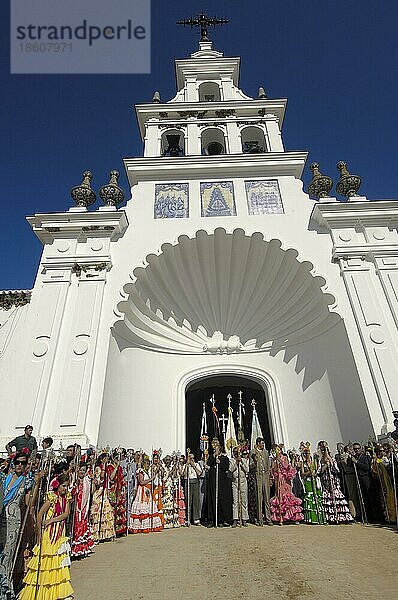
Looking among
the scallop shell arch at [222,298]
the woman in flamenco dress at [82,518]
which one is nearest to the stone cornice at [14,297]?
the scallop shell arch at [222,298]

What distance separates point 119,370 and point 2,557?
6.10m

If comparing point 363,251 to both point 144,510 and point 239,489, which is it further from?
point 144,510

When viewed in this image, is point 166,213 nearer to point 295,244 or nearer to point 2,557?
point 295,244

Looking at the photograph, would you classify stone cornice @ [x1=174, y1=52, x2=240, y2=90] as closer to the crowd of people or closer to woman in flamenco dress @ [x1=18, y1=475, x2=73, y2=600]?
the crowd of people

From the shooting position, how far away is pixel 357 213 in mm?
9695

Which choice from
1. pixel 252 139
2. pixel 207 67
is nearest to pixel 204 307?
pixel 252 139

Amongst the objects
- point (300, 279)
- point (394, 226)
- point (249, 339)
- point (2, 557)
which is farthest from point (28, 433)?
point (394, 226)

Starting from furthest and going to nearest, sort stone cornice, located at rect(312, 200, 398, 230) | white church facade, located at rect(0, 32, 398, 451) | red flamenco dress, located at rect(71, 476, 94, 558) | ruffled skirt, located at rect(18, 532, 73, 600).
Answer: stone cornice, located at rect(312, 200, 398, 230) < white church facade, located at rect(0, 32, 398, 451) < red flamenco dress, located at rect(71, 476, 94, 558) < ruffled skirt, located at rect(18, 532, 73, 600)

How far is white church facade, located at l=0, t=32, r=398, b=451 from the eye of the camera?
7.76m

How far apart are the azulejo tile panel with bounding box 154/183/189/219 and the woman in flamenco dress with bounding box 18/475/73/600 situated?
802 centimetres

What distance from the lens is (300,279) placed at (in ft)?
31.9

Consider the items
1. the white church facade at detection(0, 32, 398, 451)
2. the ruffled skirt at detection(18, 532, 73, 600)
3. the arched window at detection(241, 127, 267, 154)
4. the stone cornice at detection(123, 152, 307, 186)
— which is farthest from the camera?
the arched window at detection(241, 127, 267, 154)

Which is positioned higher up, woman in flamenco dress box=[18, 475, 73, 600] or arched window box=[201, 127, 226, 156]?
arched window box=[201, 127, 226, 156]

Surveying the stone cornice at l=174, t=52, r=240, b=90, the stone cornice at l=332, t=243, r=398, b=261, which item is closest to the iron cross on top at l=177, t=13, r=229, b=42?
the stone cornice at l=174, t=52, r=240, b=90
